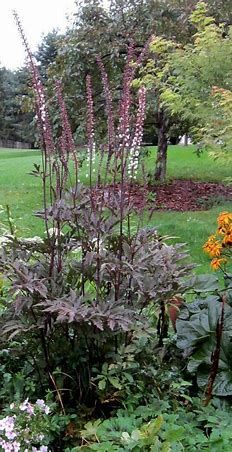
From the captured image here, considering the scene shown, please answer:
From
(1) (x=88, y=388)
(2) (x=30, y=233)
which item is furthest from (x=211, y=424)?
(2) (x=30, y=233)

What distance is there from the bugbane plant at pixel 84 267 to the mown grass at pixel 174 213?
0.32 m

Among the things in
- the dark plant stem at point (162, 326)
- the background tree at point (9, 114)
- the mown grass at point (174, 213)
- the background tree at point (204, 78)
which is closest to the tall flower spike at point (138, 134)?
the mown grass at point (174, 213)

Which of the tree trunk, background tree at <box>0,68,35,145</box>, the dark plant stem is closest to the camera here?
the dark plant stem

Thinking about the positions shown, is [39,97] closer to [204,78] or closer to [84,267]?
[84,267]

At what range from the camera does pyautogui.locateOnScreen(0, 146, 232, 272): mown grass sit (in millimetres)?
6664

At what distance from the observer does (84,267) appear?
223 centimetres

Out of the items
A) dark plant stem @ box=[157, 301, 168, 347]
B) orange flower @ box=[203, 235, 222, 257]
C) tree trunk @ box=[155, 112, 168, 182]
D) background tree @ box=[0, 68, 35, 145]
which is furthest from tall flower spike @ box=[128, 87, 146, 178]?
background tree @ box=[0, 68, 35, 145]

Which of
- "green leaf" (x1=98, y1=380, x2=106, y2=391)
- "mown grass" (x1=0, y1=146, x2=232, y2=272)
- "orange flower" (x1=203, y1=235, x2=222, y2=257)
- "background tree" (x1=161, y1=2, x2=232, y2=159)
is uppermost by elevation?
"background tree" (x1=161, y1=2, x2=232, y2=159)

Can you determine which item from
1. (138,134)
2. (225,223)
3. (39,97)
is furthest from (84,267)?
(225,223)

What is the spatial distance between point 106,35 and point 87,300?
9.62 metres

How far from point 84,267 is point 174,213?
655 centimetres

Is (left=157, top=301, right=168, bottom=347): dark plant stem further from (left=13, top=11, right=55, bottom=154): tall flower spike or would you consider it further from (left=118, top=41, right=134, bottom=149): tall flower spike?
(left=13, top=11, right=55, bottom=154): tall flower spike

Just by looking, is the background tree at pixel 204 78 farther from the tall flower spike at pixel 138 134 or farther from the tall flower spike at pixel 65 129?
the tall flower spike at pixel 65 129

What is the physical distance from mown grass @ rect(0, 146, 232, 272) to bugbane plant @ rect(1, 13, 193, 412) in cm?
32
